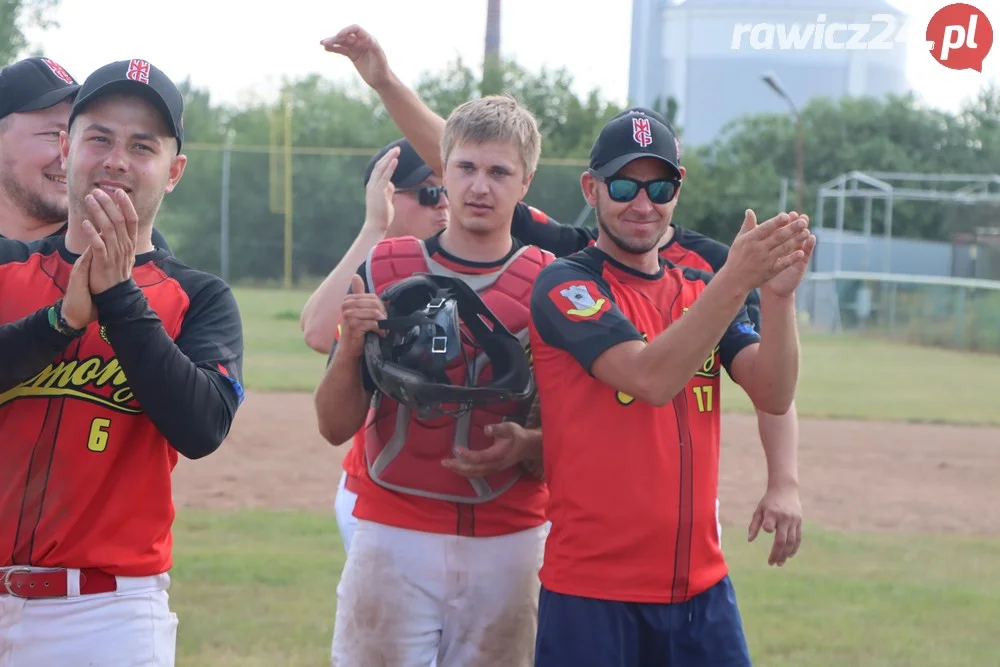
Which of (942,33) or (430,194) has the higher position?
(942,33)

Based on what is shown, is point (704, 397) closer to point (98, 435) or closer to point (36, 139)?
point (98, 435)

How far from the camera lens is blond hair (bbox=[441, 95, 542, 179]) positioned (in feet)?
10.7

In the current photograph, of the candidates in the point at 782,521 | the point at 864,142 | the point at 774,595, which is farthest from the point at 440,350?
the point at 864,142

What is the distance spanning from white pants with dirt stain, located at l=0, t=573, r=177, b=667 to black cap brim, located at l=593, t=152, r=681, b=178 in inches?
61.3

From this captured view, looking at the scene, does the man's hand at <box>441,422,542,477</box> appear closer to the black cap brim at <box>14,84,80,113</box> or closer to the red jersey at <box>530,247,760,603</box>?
the red jersey at <box>530,247,760,603</box>

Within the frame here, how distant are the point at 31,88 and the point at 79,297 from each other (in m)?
1.31

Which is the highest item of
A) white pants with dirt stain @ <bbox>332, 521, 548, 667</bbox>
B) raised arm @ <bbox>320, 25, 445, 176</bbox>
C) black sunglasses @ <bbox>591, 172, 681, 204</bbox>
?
raised arm @ <bbox>320, 25, 445, 176</bbox>

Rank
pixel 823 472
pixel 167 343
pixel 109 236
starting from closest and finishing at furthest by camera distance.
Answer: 1. pixel 109 236
2. pixel 167 343
3. pixel 823 472

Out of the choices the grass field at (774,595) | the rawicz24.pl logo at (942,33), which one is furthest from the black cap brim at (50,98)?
the rawicz24.pl logo at (942,33)

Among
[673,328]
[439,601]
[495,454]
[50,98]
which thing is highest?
[50,98]

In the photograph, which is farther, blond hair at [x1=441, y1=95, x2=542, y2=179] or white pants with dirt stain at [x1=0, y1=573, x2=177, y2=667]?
blond hair at [x1=441, y1=95, x2=542, y2=179]

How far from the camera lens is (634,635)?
292cm

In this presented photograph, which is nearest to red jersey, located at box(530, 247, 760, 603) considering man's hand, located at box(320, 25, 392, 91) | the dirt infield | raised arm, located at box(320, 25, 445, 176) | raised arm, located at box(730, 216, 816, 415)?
raised arm, located at box(730, 216, 816, 415)

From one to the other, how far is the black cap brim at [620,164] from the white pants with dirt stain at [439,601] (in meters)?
→ 1.03
